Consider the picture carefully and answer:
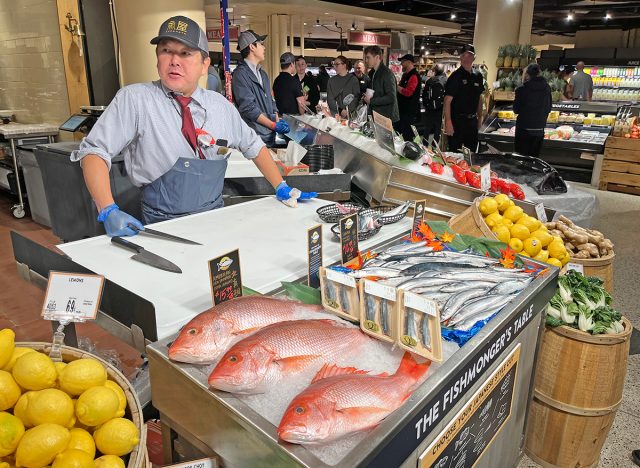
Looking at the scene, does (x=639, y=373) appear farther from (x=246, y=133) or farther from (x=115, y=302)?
(x=115, y=302)

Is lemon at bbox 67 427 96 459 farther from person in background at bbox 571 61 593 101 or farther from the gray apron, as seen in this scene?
person in background at bbox 571 61 593 101

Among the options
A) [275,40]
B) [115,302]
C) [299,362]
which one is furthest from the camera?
[275,40]

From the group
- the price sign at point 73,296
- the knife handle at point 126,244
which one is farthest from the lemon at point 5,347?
the knife handle at point 126,244

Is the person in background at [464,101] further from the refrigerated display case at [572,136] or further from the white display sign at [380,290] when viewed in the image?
the white display sign at [380,290]

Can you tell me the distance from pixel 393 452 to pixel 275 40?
53.6 ft

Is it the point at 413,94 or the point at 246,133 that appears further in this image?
the point at 413,94

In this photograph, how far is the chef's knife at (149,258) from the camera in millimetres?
1768

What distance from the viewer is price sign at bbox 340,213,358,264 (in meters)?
1.74

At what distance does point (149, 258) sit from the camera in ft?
5.95

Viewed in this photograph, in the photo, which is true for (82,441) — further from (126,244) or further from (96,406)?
(126,244)

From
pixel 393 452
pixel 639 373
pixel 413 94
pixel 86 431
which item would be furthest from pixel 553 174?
pixel 413 94

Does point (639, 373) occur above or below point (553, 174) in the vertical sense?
below

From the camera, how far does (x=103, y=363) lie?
4.40 ft

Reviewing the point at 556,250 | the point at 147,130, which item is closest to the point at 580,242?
the point at 556,250
